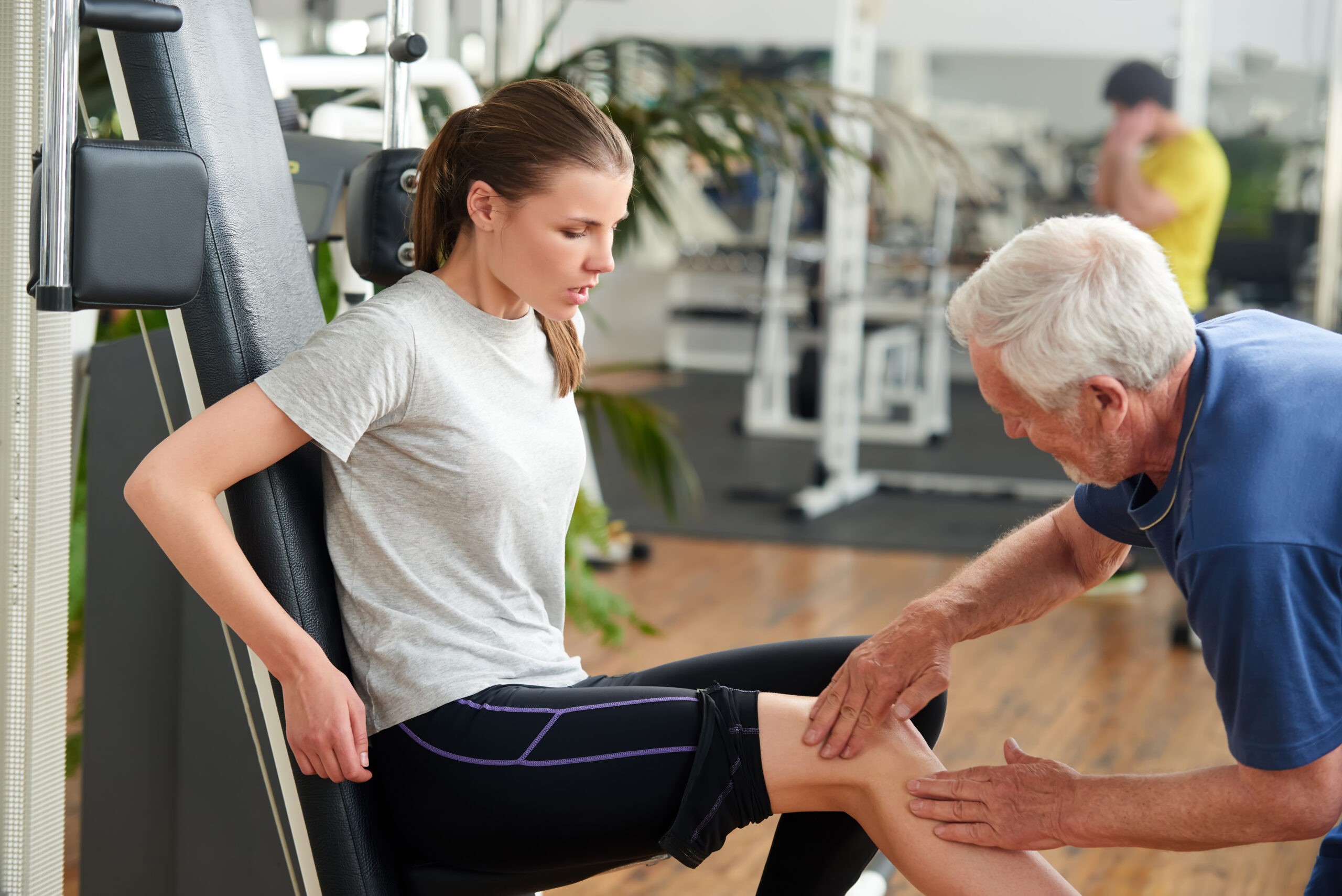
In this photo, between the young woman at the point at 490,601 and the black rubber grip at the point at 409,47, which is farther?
the black rubber grip at the point at 409,47

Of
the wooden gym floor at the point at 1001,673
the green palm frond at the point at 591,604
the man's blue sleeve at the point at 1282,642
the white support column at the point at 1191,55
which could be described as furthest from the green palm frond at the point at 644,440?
the white support column at the point at 1191,55

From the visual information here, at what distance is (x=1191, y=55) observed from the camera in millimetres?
4367

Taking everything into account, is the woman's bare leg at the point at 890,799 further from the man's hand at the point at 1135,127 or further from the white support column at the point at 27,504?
the man's hand at the point at 1135,127

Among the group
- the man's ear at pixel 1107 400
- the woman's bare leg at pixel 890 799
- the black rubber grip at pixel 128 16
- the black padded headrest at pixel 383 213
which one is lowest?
the woman's bare leg at pixel 890 799

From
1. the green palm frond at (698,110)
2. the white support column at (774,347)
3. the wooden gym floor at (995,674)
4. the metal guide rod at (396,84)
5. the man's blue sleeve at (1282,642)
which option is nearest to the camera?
the man's blue sleeve at (1282,642)

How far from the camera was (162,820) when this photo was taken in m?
1.61

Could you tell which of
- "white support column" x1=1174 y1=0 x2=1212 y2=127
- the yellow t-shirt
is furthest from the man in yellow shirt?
"white support column" x1=1174 y1=0 x2=1212 y2=127

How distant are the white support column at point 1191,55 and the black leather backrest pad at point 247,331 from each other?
3593mm

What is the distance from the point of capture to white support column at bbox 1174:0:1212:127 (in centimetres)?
431

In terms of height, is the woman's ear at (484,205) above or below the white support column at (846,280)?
above

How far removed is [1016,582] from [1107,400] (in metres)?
0.37

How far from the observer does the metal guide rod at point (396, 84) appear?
1.45 m

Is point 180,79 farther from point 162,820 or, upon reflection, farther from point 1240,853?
→ point 1240,853

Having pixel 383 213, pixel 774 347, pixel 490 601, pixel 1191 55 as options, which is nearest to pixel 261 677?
pixel 490 601
